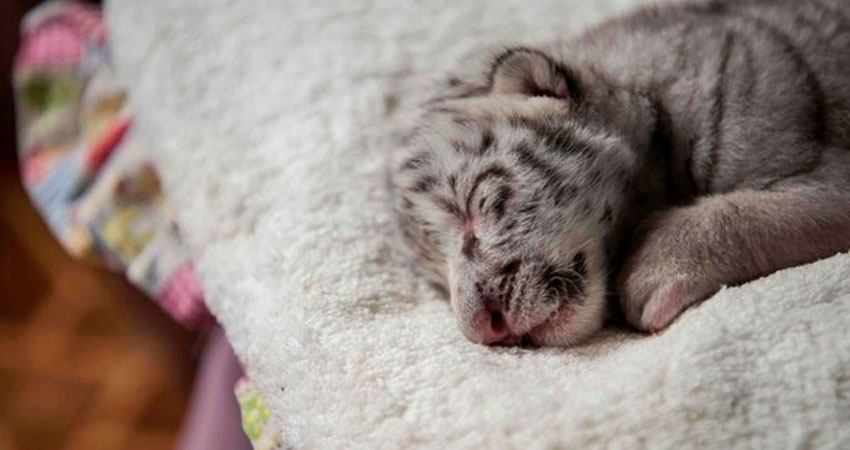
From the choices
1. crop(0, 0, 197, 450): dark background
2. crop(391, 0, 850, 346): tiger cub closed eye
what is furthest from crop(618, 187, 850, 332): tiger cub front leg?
crop(0, 0, 197, 450): dark background

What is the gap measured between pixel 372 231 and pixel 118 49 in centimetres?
84

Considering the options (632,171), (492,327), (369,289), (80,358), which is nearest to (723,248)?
(632,171)

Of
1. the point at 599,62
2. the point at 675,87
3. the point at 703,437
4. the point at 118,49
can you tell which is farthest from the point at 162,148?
the point at 703,437

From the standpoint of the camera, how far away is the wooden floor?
236cm

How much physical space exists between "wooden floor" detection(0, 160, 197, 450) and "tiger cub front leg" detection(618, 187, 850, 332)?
1252mm

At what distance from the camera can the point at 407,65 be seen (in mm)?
1726

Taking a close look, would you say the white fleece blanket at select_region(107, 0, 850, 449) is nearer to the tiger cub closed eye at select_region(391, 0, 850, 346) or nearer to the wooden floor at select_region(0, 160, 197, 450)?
the tiger cub closed eye at select_region(391, 0, 850, 346)

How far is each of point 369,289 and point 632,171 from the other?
0.38 meters

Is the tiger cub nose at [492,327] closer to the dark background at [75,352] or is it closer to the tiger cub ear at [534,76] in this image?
the tiger cub ear at [534,76]

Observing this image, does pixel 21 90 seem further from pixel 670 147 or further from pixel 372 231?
pixel 670 147

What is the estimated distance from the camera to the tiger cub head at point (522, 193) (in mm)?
1138

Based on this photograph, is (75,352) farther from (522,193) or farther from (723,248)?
(723,248)

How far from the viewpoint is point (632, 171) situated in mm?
1256

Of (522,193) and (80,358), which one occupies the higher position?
(522,193)
